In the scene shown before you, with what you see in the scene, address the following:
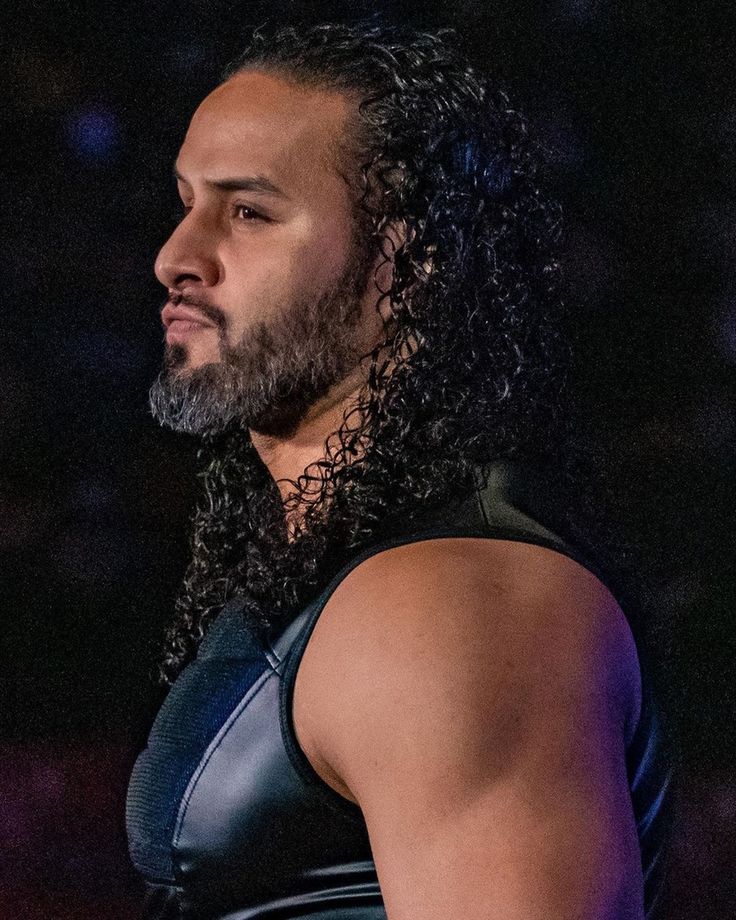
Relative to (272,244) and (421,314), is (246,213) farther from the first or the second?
(421,314)

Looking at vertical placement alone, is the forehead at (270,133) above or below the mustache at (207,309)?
above

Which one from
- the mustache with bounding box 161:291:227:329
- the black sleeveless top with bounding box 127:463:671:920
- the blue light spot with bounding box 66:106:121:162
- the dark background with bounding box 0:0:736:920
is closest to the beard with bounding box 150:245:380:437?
the mustache with bounding box 161:291:227:329

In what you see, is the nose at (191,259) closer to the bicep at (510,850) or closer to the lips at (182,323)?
the lips at (182,323)

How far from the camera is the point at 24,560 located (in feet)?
5.38

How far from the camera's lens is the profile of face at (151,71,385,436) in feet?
3.36

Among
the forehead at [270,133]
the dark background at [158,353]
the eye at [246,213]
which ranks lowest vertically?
the dark background at [158,353]

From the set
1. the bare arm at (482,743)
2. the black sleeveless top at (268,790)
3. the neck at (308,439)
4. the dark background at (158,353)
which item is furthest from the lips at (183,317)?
the dark background at (158,353)

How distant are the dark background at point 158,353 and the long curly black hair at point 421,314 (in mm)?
388

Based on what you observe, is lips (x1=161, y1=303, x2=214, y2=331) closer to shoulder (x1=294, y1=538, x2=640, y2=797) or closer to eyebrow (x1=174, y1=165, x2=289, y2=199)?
eyebrow (x1=174, y1=165, x2=289, y2=199)

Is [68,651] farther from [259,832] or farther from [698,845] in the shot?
[259,832]

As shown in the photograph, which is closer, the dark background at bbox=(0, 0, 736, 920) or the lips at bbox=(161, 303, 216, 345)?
the lips at bbox=(161, 303, 216, 345)

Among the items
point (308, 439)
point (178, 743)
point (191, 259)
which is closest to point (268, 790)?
point (178, 743)

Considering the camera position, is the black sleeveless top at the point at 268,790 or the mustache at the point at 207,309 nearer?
the black sleeveless top at the point at 268,790

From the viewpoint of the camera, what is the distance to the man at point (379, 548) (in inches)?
25.1
